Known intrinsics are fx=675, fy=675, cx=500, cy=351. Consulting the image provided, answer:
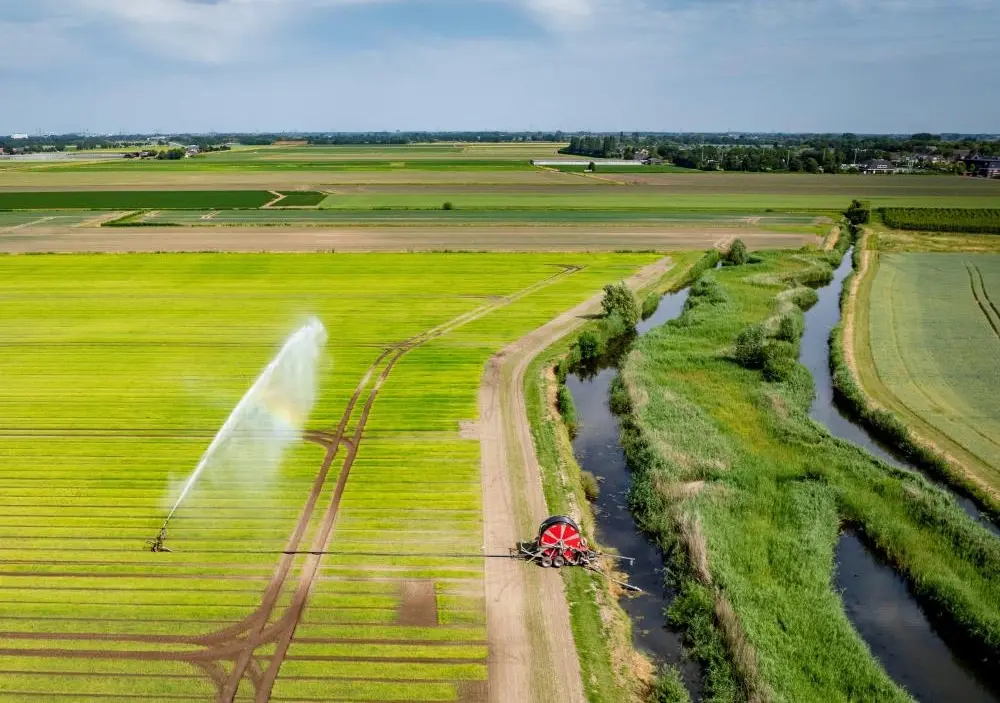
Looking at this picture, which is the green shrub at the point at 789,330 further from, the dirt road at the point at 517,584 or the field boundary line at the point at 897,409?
the dirt road at the point at 517,584

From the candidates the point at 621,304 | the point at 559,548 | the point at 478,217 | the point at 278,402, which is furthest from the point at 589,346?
the point at 478,217

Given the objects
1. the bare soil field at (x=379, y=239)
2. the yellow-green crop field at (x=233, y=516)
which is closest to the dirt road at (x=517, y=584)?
the yellow-green crop field at (x=233, y=516)

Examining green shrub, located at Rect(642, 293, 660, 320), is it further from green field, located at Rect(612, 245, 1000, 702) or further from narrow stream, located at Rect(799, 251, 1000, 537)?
green field, located at Rect(612, 245, 1000, 702)

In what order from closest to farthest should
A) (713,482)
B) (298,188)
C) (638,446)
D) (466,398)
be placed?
(713,482) → (638,446) → (466,398) → (298,188)

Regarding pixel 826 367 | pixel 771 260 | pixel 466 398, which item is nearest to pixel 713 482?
pixel 466 398

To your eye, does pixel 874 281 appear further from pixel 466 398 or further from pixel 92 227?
pixel 92 227

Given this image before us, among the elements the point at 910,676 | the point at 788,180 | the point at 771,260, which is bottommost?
the point at 910,676

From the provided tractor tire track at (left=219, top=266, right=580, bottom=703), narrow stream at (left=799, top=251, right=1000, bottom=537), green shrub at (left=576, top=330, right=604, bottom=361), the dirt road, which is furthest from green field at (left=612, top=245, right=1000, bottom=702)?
tractor tire track at (left=219, top=266, right=580, bottom=703)
